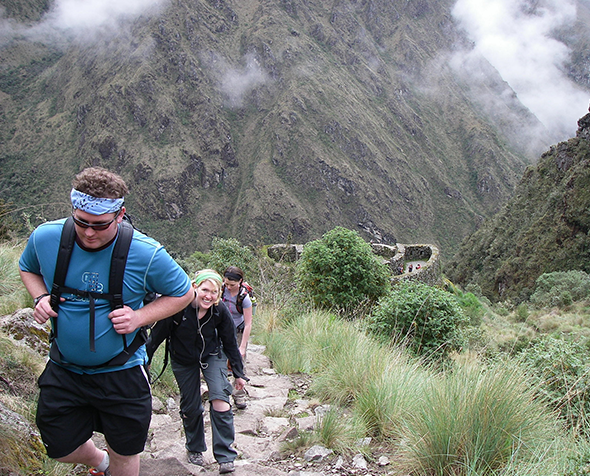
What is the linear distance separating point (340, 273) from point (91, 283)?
7708 mm

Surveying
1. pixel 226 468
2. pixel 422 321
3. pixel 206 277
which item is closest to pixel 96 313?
pixel 206 277

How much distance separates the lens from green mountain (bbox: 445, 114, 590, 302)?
3722 cm

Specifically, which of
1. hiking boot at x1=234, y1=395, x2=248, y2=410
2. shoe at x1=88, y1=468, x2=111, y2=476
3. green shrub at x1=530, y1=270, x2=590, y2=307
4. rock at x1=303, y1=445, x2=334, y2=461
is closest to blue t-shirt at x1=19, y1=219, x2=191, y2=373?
shoe at x1=88, y1=468, x2=111, y2=476

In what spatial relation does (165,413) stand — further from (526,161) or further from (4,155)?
(526,161)

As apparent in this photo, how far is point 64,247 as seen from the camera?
84.8 inches

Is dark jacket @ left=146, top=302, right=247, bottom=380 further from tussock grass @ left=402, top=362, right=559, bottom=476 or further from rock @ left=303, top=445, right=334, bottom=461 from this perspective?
tussock grass @ left=402, top=362, right=559, bottom=476

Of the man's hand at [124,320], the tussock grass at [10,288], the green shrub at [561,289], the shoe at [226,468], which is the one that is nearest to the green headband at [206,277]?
the man's hand at [124,320]

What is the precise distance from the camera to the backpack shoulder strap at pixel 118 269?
215 centimetres

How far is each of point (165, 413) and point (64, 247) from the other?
2.73 m

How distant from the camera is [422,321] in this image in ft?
21.0

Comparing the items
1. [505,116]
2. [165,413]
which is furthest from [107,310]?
[505,116]

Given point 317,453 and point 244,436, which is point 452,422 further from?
point 244,436

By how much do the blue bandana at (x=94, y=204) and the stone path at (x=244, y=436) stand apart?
6.17ft

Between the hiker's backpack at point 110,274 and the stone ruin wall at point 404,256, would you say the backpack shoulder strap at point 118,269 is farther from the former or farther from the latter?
the stone ruin wall at point 404,256
